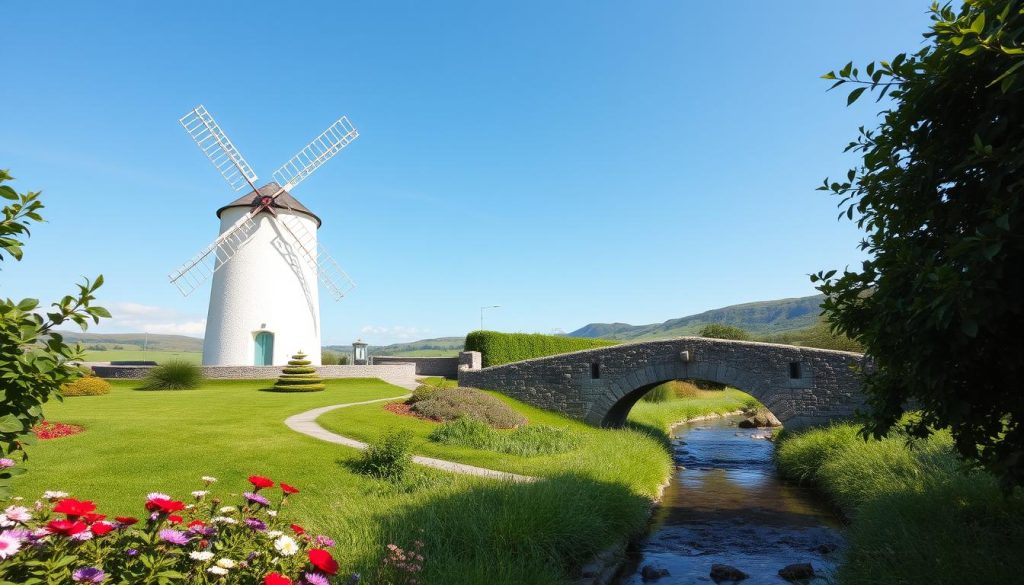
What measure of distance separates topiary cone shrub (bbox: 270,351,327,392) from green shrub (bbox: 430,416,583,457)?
1121 centimetres

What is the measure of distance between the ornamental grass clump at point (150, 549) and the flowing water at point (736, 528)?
246 inches

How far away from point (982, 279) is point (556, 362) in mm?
18170

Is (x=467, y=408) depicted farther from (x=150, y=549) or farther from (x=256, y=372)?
(x=256, y=372)

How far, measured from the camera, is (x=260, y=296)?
98.6 feet

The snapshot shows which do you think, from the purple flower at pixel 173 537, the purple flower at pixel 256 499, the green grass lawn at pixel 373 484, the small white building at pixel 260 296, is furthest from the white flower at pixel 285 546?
the small white building at pixel 260 296

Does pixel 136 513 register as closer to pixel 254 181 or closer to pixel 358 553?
pixel 358 553

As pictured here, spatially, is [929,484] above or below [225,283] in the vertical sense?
below

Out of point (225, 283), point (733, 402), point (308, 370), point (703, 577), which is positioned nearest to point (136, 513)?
point (703, 577)

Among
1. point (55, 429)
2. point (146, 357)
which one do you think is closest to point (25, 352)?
point (55, 429)

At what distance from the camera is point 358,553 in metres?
6.15

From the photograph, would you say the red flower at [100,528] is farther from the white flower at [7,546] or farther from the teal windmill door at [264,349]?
the teal windmill door at [264,349]

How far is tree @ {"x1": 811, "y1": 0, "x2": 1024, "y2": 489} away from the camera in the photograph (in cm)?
357

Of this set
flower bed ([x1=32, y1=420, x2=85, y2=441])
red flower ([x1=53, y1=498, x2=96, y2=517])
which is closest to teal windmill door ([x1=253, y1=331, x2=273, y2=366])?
flower bed ([x1=32, y1=420, x2=85, y2=441])

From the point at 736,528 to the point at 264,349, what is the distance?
25853 millimetres
